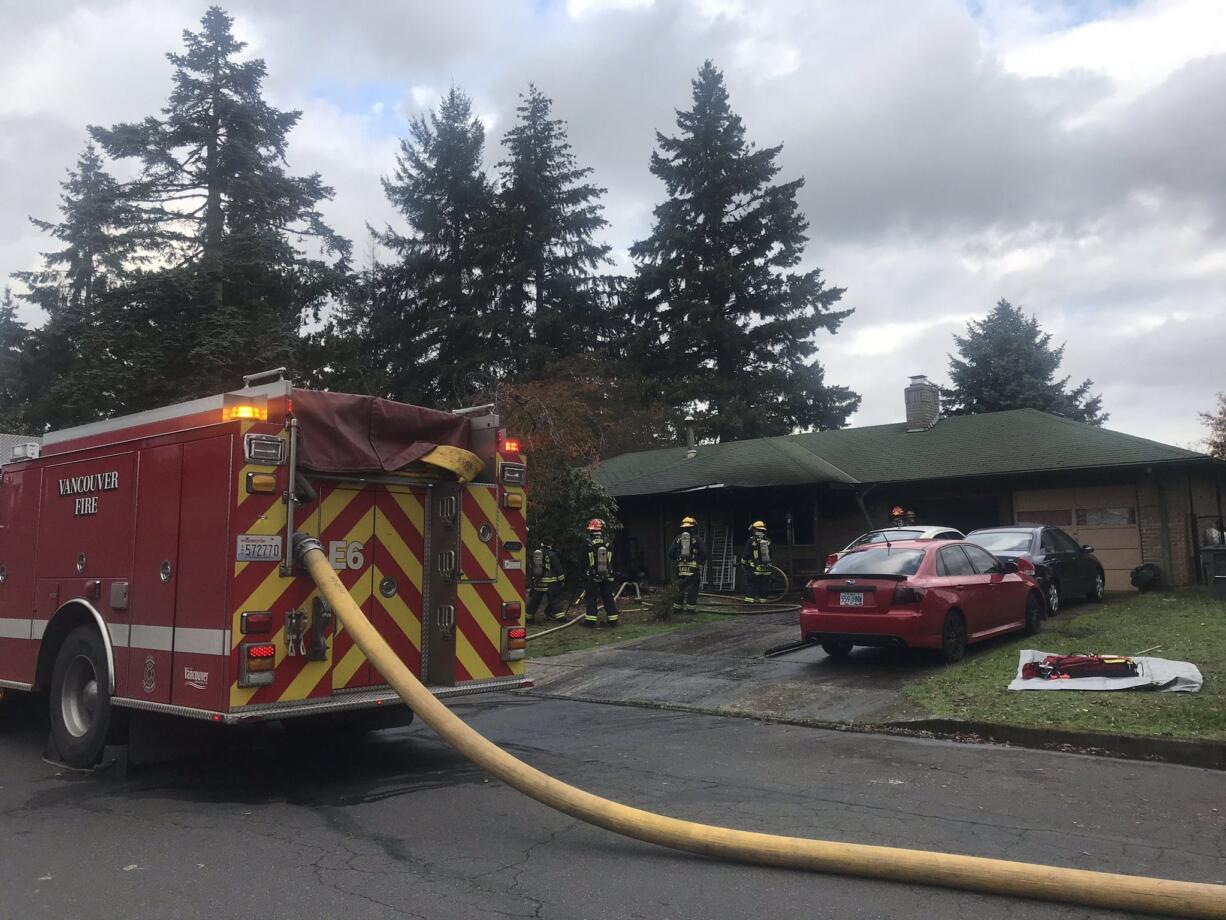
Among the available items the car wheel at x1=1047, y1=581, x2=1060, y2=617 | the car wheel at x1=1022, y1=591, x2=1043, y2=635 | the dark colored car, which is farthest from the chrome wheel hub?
the car wheel at x1=1047, y1=581, x2=1060, y2=617

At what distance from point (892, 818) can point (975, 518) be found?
54.0 ft

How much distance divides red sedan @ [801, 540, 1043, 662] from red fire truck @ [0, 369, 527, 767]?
478 cm

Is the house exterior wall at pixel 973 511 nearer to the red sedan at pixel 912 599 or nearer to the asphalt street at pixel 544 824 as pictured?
the red sedan at pixel 912 599

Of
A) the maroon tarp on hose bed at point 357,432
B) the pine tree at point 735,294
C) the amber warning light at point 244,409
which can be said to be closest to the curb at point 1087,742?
the maroon tarp on hose bed at point 357,432

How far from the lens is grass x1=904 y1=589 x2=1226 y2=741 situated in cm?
759

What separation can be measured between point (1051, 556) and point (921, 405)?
1024 cm

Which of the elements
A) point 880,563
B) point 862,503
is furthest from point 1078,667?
point 862,503

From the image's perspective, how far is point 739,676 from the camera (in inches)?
431

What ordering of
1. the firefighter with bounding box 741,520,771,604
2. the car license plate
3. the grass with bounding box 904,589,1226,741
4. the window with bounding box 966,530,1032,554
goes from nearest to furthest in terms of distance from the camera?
the car license plate < the grass with bounding box 904,589,1226,741 < the window with bounding box 966,530,1032,554 < the firefighter with bounding box 741,520,771,604

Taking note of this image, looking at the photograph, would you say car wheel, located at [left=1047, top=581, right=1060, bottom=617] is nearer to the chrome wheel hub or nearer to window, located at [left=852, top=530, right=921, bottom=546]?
window, located at [left=852, top=530, right=921, bottom=546]

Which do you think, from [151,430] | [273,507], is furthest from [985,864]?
[151,430]

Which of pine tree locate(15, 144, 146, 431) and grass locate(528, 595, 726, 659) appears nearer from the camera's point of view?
grass locate(528, 595, 726, 659)

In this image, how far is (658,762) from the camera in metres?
7.15

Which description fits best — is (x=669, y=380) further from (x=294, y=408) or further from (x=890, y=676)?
(x=294, y=408)
